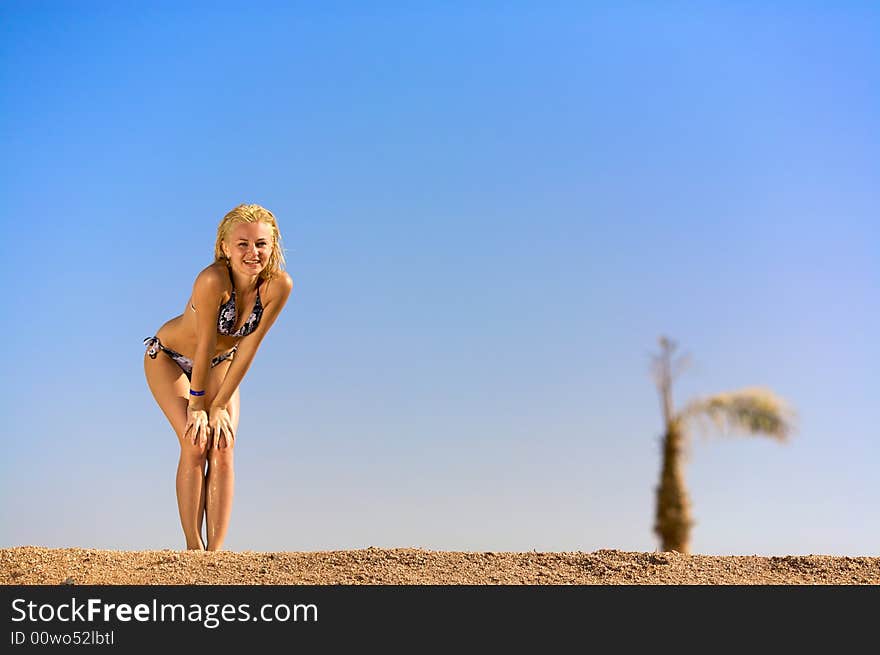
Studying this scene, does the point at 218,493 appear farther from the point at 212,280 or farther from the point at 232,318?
the point at 212,280

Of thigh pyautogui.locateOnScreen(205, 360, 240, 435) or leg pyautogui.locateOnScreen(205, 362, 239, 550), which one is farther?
thigh pyautogui.locateOnScreen(205, 360, 240, 435)

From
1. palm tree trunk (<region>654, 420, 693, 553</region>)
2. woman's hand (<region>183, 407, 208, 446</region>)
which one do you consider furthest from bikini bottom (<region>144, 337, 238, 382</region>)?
palm tree trunk (<region>654, 420, 693, 553</region>)

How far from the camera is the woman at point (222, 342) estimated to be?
24.3ft

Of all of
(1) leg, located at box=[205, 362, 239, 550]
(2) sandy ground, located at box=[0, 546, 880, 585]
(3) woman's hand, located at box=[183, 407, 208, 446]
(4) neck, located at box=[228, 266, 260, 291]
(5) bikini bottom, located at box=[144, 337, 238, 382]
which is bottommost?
(2) sandy ground, located at box=[0, 546, 880, 585]

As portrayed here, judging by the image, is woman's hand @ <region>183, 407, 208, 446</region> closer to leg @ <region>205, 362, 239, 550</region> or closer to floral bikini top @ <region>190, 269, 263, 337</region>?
leg @ <region>205, 362, 239, 550</region>

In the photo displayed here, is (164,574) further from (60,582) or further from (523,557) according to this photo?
(523,557)

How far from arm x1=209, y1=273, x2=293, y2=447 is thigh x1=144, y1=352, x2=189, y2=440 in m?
0.36

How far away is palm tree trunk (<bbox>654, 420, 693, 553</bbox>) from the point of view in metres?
13.2
